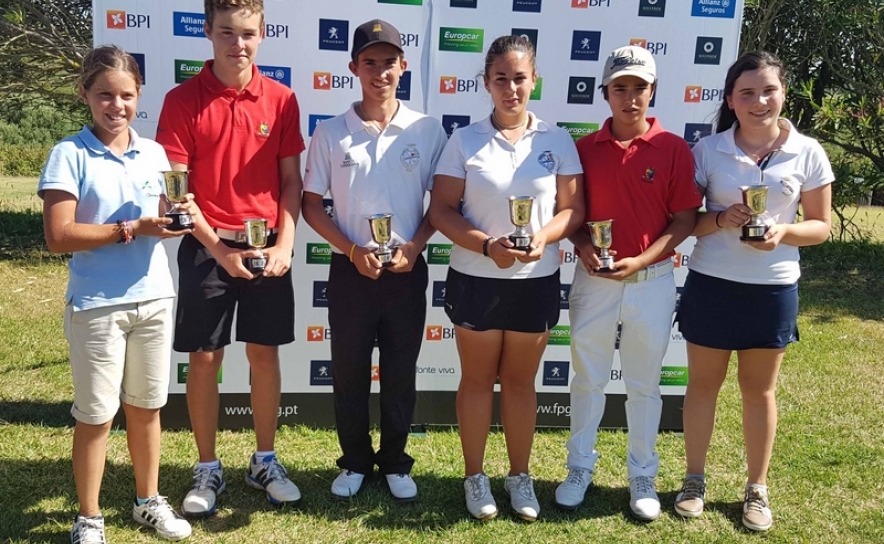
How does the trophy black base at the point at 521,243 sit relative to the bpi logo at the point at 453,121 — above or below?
below

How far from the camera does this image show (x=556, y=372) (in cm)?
487

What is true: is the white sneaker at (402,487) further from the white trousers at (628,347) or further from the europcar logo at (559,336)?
the europcar logo at (559,336)

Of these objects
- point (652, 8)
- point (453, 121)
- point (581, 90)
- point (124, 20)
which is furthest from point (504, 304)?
point (124, 20)

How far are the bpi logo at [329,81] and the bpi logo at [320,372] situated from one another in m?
1.73

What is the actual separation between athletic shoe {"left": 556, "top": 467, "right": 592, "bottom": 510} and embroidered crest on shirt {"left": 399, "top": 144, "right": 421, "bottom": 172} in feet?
5.73

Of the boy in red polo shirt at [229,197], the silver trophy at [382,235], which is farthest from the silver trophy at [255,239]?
the silver trophy at [382,235]

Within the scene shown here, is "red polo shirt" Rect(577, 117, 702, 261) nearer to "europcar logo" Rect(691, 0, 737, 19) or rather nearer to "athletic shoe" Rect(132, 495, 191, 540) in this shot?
"europcar logo" Rect(691, 0, 737, 19)

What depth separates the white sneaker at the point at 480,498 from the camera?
349cm

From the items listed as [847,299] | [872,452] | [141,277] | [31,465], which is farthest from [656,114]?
[847,299]

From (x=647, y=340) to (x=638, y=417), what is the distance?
1.33 ft

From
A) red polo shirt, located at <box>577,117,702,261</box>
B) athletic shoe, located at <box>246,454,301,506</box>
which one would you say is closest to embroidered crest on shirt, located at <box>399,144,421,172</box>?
red polo shirt, located at <box>577,117,702,261</box>

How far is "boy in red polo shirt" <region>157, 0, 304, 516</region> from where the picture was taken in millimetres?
3195

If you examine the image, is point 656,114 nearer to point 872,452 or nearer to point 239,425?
point 872,452

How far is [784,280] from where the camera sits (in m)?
3.31
